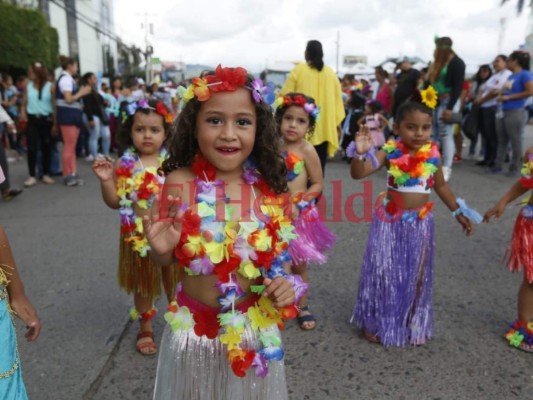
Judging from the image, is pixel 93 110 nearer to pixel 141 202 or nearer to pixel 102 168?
pixel 141 202

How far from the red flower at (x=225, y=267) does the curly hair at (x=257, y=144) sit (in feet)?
1.20

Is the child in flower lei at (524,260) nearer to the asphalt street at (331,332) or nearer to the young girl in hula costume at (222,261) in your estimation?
the asphalt street at (331,332)

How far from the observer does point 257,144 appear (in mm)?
1976

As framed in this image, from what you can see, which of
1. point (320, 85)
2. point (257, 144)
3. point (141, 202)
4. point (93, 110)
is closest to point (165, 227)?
point (257, 144)

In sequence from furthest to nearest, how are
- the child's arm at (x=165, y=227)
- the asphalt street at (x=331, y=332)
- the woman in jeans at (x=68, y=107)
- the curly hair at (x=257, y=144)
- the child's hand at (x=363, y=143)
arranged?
the woman in jeans at (x=68, y=107) < the child's hand at (x=363, y=143) < the asphalt street at (x=331, y=332) < the curly hair at (x=257, y=144) < the child's arm at (x=165, y=227)

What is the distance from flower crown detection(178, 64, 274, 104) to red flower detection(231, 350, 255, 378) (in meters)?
0.97

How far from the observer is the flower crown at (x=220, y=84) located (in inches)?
69.1

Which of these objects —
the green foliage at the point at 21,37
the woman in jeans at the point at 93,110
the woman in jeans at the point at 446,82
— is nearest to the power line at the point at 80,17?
the green foliage at the point at 21,37

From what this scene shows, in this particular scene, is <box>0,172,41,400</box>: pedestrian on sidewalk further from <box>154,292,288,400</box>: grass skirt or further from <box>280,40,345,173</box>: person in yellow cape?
<box>280,40,345,173</box>: person in yellow cape

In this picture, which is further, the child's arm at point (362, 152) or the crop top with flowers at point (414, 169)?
the crop top with flowers at point (414, 169)

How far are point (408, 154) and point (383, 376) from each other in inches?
53.4

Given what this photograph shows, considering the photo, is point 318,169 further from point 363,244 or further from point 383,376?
point 363,244

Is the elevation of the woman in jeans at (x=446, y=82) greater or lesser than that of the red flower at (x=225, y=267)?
greater

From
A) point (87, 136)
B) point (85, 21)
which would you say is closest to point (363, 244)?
point (87, 136)
